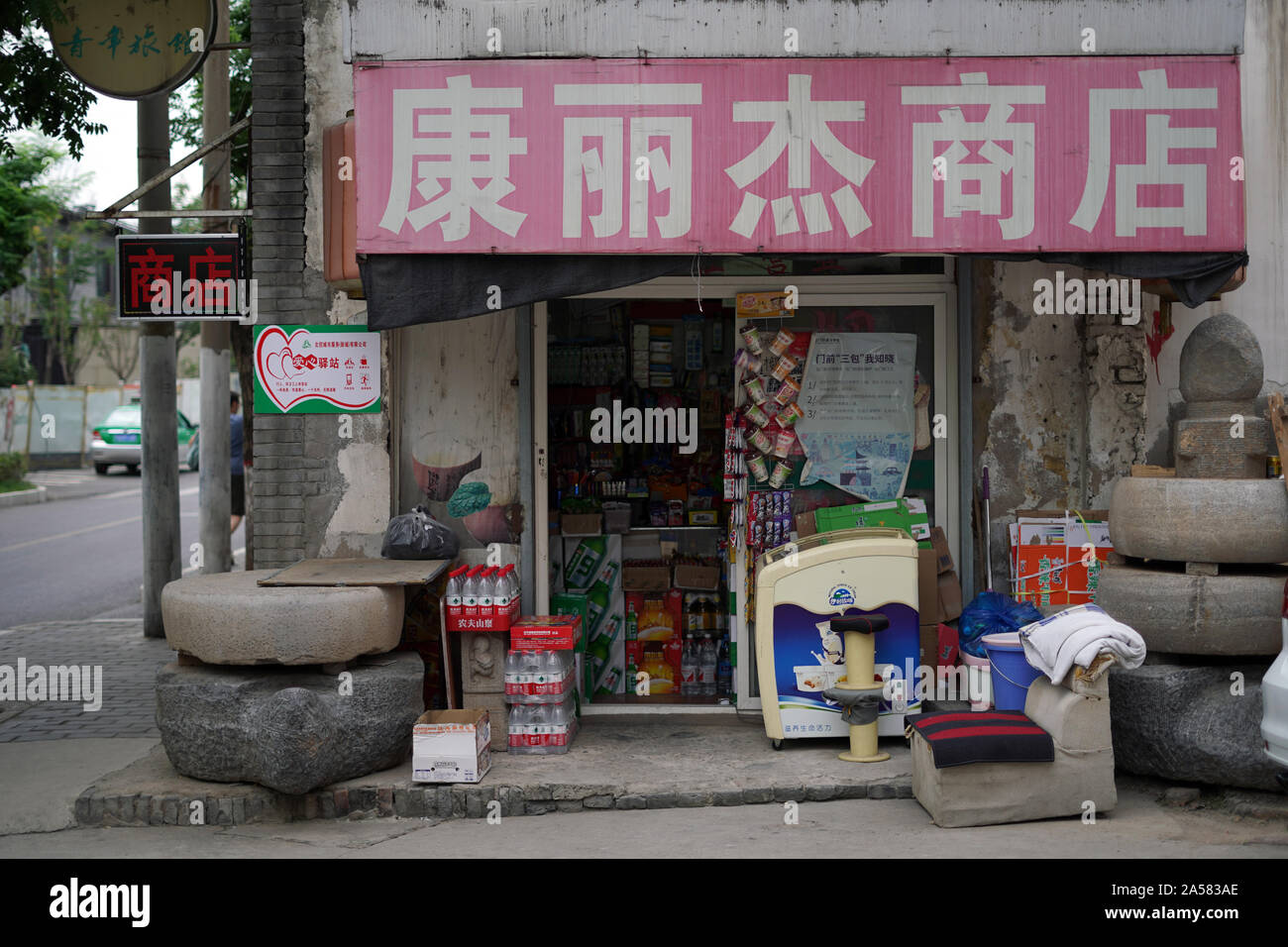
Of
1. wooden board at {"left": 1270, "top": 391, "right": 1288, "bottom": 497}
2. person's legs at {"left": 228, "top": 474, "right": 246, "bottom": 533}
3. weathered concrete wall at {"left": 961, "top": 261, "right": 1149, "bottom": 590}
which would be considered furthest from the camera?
person's legs at {"left": 228, "top": 474, "right": 246, "bottom": 533}

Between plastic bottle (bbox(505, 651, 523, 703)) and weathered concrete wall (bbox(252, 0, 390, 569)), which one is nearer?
plastic bottle (bbox(505, 651, 523, 703))

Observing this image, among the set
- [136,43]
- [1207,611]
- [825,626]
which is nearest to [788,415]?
[825,626]

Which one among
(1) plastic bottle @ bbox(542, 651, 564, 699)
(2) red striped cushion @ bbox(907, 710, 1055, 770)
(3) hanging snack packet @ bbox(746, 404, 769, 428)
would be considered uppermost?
(3) hanging snack packet @ bbox(746, 404, 769, 428)

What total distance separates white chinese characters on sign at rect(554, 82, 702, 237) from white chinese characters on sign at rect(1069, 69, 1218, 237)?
2.13m

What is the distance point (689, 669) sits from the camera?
8391mm

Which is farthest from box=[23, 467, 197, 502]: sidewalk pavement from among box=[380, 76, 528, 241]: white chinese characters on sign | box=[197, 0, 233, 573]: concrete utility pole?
box=[380, 76, 528, 241]: white chinese characters on sign

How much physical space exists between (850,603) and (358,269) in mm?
3381

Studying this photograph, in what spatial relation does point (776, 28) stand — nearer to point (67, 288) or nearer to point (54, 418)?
point (54, 418)

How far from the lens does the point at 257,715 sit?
5898 mm

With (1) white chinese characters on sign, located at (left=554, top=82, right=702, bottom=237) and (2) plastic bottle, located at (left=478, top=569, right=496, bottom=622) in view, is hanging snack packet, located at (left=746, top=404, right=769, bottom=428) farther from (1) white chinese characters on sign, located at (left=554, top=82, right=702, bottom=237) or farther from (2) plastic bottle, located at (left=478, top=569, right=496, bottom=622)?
(2) plastic bottle, located at (left=478, top=569, right=496, bottom=622)

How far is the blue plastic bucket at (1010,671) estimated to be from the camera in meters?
6.39

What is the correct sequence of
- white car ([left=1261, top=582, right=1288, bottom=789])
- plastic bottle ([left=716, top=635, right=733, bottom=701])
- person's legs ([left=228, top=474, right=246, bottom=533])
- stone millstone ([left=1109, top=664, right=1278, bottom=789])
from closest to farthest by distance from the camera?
1. white car ([left=1261, top=582, right=1288, bottom=789])
2. stone millstone ([left=1109, top=664, right=1278, bottom=789])
3. plastic bottle ([left=716, top=635, right=733, bottom=701])
4. person's legs ([left=228, top=474, right=246, bottom=533])

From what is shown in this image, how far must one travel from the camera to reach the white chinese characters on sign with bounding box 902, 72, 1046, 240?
6.29 meters

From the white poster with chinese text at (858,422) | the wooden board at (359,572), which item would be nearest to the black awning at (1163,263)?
the white poster with chinese text at (858,422)
